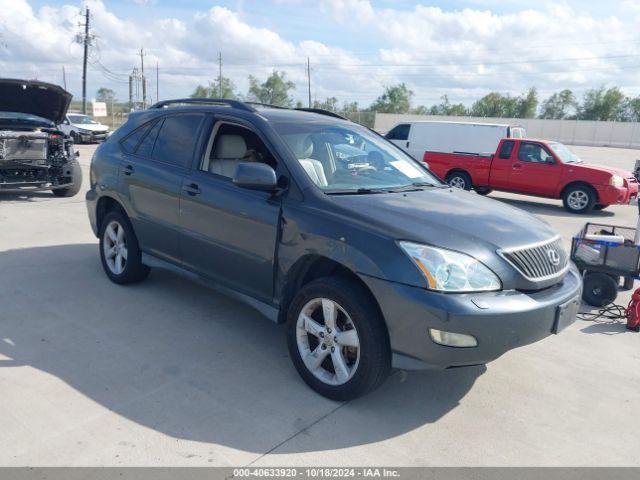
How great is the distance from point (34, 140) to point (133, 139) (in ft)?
19.4

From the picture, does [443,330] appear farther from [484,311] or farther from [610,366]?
[610,366]

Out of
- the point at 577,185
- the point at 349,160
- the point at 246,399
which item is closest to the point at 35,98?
the point at 349,160

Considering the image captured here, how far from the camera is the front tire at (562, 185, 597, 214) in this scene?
12203 millimetres

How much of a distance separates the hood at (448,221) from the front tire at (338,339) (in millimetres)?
450

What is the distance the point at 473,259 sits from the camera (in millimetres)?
3100

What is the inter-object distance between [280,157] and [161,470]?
2132 mm

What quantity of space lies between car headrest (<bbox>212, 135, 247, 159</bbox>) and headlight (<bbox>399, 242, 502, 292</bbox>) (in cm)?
187

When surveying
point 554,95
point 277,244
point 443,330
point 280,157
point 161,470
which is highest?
point 554,95

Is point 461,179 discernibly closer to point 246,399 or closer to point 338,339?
point 338,339

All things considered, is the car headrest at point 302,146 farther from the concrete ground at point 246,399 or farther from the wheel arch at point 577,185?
the wheel arch at point 577,185

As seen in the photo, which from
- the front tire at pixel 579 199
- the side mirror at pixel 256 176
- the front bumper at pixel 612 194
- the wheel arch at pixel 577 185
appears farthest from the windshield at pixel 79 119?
the side mirror at pixel 256 176

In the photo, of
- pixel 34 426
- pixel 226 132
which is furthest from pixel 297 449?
pixel 226 132

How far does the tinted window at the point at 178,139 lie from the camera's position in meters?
4.60

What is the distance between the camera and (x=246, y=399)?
342 cm
